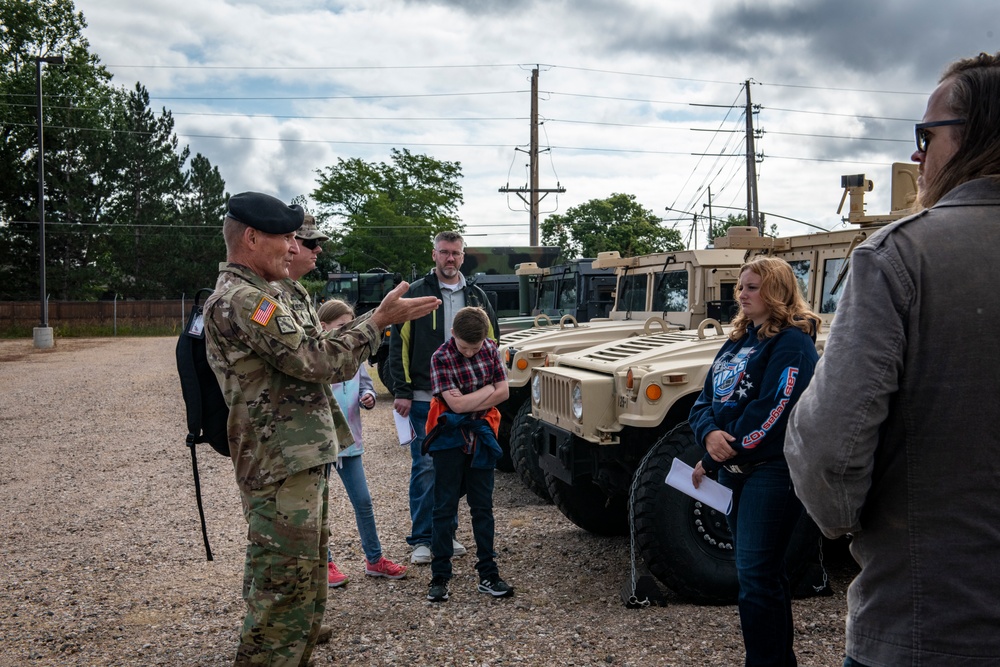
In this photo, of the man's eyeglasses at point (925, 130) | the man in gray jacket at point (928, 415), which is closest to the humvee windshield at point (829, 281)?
the man's eyeglasses at point (925, 130)

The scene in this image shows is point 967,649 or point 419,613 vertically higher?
point 967,649

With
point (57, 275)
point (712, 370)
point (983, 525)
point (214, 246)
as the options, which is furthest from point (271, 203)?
point (214, 246)

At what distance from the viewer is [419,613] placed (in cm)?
418


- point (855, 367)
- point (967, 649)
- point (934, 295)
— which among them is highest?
point (934, 295)

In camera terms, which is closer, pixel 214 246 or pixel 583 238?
pixel 214 246

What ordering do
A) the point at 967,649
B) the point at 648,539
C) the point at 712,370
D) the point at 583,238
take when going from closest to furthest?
the point at 967,649
the point at 712,370
the point at 648,539
the point at 583,238

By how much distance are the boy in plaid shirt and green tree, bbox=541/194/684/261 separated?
137 feet

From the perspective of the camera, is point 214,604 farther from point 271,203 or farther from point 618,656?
point 271,203

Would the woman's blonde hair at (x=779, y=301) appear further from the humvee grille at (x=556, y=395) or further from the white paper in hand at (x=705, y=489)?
the humvee grille at (x=556, y=395)

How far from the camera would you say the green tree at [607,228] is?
152ft

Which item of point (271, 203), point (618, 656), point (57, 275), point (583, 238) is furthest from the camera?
point (583, 238)

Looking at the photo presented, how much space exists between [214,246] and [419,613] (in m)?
41.6

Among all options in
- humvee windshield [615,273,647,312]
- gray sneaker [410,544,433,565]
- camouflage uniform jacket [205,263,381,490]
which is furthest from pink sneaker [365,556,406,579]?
humvee windshield [615,273,647,312]

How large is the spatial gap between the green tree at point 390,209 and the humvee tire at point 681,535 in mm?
38002
